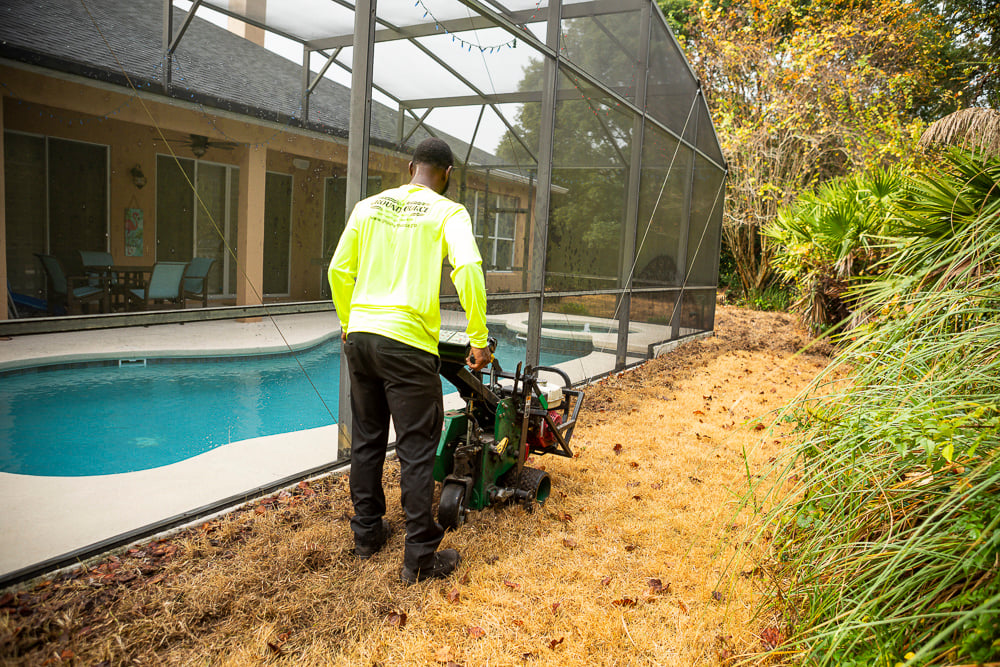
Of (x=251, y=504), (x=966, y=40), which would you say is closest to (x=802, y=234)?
(x=251, y=504)

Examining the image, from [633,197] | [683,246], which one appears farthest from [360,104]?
[683,246]

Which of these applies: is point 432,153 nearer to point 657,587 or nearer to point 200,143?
point 200,143

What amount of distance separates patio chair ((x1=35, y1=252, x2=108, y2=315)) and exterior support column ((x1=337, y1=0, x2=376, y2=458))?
1358mm

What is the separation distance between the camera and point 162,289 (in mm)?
2834

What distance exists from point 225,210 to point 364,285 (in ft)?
2.98

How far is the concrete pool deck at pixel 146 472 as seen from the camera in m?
2.53

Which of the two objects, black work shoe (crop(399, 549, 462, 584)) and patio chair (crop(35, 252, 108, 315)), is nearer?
patio chair (crop(35, 252, 108, 315))

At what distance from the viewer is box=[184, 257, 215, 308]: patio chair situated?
115 inches

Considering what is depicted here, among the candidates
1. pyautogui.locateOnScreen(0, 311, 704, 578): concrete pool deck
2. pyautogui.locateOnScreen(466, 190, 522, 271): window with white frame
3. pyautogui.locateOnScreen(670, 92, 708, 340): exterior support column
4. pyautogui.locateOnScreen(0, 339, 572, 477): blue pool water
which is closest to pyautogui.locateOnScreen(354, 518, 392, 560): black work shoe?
pyautogui.locateOnScreen(0, 311, 704, 578): concrete pool deck

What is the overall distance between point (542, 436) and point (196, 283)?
6.55 feet

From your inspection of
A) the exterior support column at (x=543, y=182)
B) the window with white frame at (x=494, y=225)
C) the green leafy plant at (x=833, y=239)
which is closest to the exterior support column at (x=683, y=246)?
the green leafy plant at (x=833, y=239)

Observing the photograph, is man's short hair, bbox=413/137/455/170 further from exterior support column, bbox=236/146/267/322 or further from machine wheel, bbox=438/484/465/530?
machine wheel, bbox=438/484/465/530

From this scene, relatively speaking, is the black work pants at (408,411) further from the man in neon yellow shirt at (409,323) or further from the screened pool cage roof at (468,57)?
the screened pool cage roof at (468,57)

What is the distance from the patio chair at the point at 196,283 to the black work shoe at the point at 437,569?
60.6 inches
